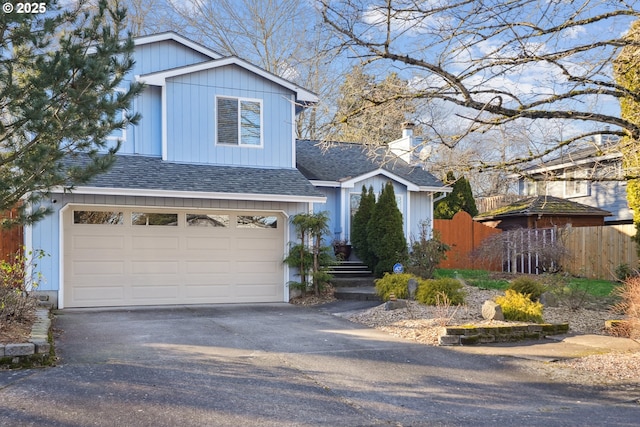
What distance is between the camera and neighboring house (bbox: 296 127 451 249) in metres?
17.0

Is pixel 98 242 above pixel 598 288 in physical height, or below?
above

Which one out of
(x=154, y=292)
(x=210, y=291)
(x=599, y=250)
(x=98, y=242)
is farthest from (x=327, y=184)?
(x=599, y=250)

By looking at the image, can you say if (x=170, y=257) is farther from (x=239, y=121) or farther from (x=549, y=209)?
(x=549, y=209)

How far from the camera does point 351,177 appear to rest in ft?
55.8

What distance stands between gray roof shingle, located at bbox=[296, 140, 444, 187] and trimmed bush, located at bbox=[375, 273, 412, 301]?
15.8ft

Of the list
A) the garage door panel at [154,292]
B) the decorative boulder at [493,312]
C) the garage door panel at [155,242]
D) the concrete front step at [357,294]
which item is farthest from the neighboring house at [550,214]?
the garage door panel at [154,292]

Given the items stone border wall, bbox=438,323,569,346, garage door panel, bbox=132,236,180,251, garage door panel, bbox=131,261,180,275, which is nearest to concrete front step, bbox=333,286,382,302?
garage door panel, bbox=131,261,180,275

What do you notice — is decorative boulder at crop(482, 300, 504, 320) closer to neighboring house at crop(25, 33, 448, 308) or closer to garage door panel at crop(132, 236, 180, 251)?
neighboring house at crop(25, 33, 448, 308)

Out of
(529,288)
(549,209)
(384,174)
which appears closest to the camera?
(529,288)

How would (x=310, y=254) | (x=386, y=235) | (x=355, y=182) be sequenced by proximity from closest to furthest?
(x=310, y=254) < (x=386, y=235) < (x=355, y=182)

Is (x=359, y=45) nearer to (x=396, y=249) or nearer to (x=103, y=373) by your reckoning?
(x=103, y=373)

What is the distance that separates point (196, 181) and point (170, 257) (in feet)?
6.22

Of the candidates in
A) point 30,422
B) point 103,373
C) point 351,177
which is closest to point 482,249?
point 351,177

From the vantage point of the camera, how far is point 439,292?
1145 centimetres
